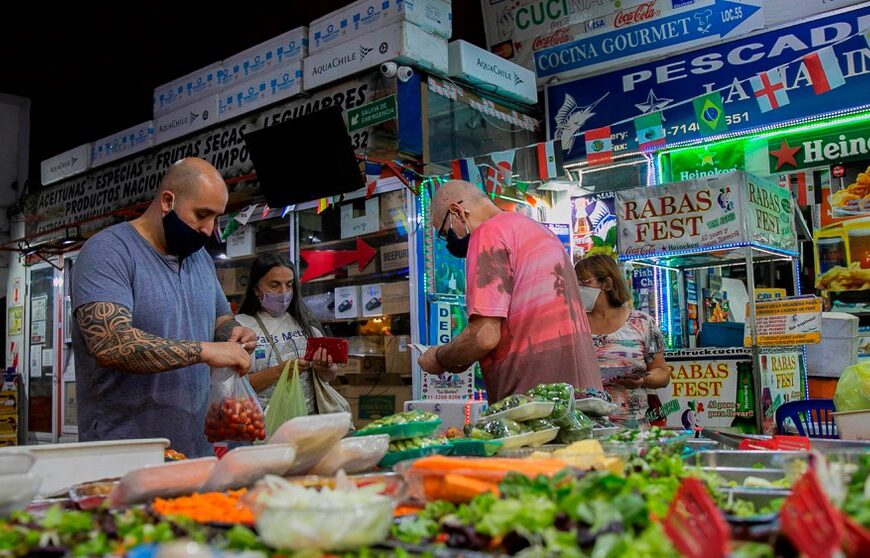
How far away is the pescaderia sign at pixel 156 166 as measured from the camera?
755 centimetres

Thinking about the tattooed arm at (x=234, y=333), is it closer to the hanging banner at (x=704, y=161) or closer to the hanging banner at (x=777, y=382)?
the hanging banner at (x=777, y=382)

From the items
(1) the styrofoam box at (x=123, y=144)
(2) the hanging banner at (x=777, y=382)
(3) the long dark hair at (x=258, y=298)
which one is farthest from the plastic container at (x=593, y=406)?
(1) the styrofoam box at (x=123, y=144)

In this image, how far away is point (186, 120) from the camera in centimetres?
894

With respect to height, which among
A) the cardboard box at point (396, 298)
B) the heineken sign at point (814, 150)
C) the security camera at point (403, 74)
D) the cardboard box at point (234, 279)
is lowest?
the cardboard box at point (396, 298)

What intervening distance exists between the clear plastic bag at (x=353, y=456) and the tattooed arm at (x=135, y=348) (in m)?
1.01

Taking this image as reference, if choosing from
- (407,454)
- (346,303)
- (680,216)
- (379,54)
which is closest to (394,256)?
(346,303)

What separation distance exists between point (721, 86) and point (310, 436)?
651 centimetres

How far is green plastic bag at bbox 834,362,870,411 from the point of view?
10.3 feet

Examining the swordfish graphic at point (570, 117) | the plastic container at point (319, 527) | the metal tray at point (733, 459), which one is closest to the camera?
the plastic container at point (319, 527)

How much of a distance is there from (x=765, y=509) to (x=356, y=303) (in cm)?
599

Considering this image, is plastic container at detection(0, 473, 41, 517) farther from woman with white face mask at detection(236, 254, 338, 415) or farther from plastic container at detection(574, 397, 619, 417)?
woman with white face mask at detection(236, 254, 338, 415)

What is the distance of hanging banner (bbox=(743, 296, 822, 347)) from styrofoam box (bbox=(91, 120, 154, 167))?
7.11 metres

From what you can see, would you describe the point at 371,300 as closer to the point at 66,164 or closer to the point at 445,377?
the point at 445,377

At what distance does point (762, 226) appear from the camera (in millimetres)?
5574
